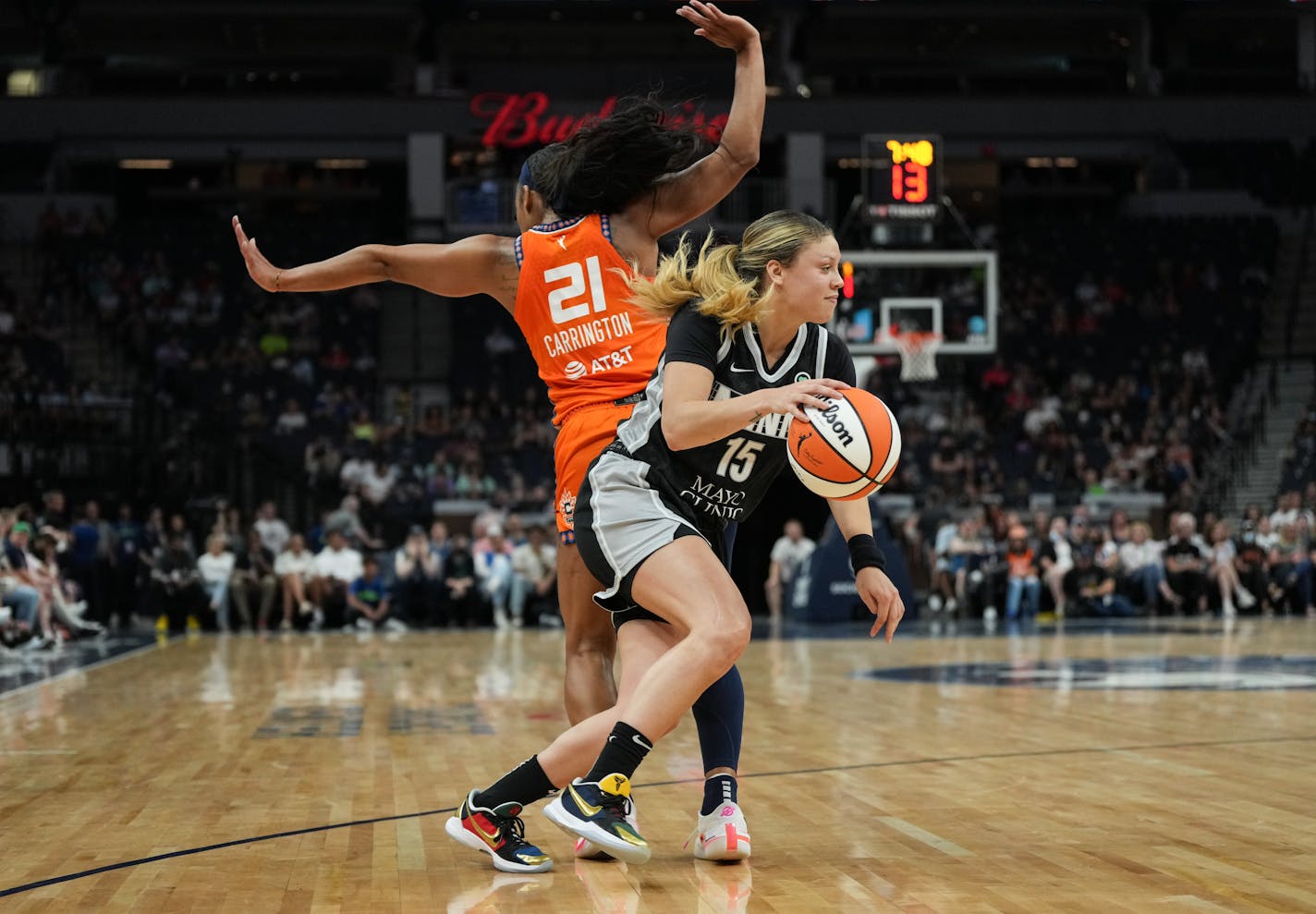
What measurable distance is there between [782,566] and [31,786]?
558 inches

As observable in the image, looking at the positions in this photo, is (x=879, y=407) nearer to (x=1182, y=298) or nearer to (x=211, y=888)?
(x=211, y=888)

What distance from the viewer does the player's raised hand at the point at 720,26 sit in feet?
13.9

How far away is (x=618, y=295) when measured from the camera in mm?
4395

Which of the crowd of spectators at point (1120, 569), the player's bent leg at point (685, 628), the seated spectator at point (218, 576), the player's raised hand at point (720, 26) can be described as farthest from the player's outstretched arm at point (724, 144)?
the crowd of spectators at point (1120, 569)

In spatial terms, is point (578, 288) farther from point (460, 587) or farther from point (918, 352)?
point (918, 352)

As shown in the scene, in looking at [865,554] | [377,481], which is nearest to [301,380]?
[377,481]

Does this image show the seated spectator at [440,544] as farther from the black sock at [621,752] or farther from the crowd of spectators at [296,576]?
the black sock at [621,752]

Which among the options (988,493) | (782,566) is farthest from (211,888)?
(988,493)

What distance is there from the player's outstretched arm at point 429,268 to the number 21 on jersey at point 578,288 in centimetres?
19

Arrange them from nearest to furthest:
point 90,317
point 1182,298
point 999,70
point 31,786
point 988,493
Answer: point 31,786 → point 988,493 → point 90,317 → point 1182,298 → point 999,70

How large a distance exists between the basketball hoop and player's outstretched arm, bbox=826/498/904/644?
14.3 meters

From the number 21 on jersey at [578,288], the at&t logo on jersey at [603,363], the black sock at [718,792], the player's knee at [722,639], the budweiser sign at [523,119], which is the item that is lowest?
the black sock at [718,792]

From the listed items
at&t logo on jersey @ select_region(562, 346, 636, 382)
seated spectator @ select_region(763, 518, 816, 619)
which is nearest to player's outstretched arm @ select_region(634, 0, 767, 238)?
at&t logo on jersey @ select_region(562, 346, 636, 382)

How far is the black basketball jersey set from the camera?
13.2 ft
